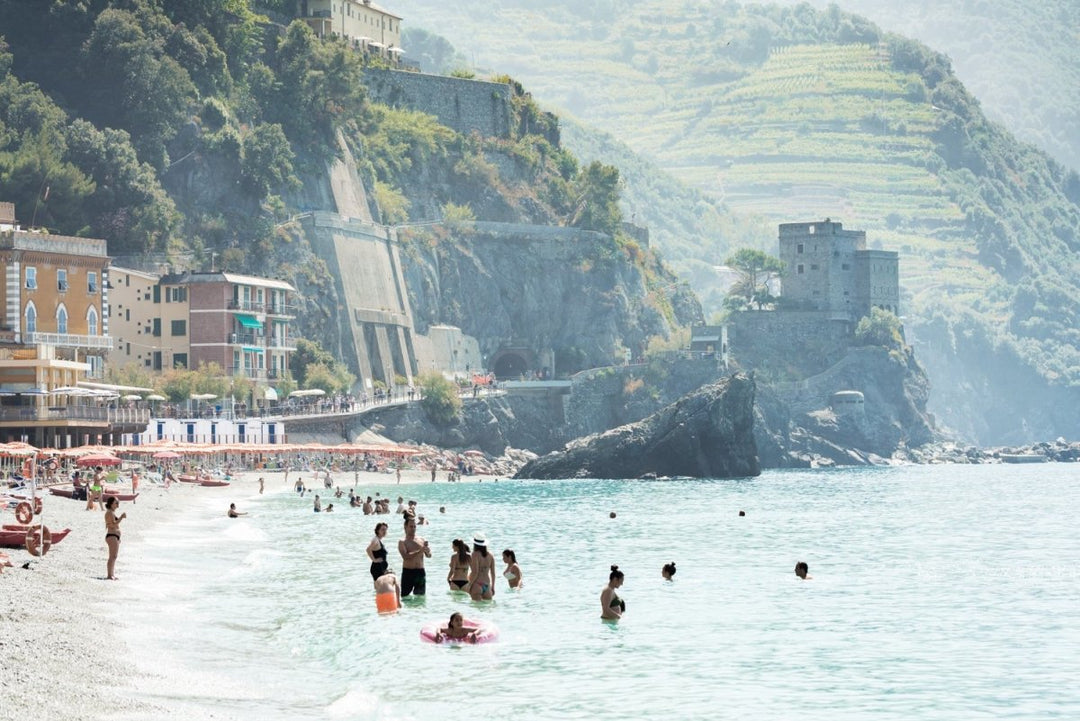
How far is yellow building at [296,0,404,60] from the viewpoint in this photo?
140 metres

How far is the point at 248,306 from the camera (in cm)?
11062

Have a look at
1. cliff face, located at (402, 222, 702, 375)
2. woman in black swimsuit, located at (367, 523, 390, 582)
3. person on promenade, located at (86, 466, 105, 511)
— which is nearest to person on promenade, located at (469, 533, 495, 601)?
woman in black swimsuit, located at (367, 523, 390, 582)

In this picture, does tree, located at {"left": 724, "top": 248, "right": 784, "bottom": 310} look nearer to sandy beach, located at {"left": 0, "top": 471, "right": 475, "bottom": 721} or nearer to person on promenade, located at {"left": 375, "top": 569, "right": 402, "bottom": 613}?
sandy beach, located at {"left": 0, "top": 471, "right": 475, "bottom": 721}

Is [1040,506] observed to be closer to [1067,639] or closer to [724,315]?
[1067,639]

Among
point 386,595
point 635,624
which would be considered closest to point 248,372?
point 386,595

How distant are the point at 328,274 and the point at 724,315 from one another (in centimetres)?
5278

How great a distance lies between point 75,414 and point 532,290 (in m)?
57.8

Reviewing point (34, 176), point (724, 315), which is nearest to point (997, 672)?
point (34, 176)

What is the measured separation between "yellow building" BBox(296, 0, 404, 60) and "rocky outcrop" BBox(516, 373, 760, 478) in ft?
130

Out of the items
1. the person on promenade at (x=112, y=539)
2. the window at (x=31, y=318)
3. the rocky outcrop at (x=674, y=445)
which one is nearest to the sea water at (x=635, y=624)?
the person on promenade at (x=112, y=539)

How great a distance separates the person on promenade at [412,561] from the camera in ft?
131

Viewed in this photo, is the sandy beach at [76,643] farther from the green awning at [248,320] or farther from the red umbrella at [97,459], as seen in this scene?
the green awning at [248,320]

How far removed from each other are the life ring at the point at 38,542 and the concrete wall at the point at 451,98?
10635 centimetres

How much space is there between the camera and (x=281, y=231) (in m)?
121
